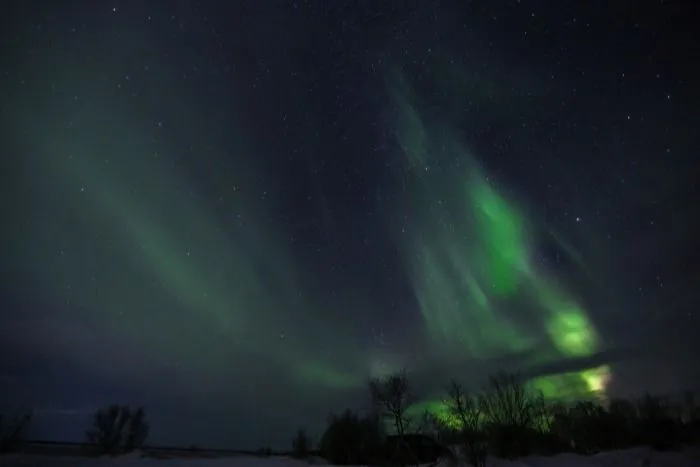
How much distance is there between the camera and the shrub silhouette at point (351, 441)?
41031mm

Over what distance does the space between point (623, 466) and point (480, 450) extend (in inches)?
447

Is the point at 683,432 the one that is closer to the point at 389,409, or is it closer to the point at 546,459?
the point at 546,459

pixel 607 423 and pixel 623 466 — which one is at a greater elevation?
pixel 607 423

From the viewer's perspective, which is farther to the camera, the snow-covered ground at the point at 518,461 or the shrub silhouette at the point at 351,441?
the shrub silhouette at the point at 351,441

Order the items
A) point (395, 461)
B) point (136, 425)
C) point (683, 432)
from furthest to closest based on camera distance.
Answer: point (136, 425) → point (683, 432) → point (395, 461)

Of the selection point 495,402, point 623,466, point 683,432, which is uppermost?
point 495,402

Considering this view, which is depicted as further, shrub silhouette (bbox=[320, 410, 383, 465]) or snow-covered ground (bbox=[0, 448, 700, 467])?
shrub silhouette (bbox=[320, 410, 383, 465])

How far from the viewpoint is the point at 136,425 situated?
67.9m

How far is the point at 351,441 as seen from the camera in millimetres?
43969

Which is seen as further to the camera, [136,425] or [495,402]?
[495,402]

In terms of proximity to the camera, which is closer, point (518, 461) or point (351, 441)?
point (518, 461)

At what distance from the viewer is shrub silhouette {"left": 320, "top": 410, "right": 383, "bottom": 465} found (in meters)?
41.0

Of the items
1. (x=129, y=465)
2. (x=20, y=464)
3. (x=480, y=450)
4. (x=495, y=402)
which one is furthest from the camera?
(x=495, y=402)

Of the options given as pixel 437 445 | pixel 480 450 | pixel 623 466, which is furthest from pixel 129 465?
pixel 623 466
